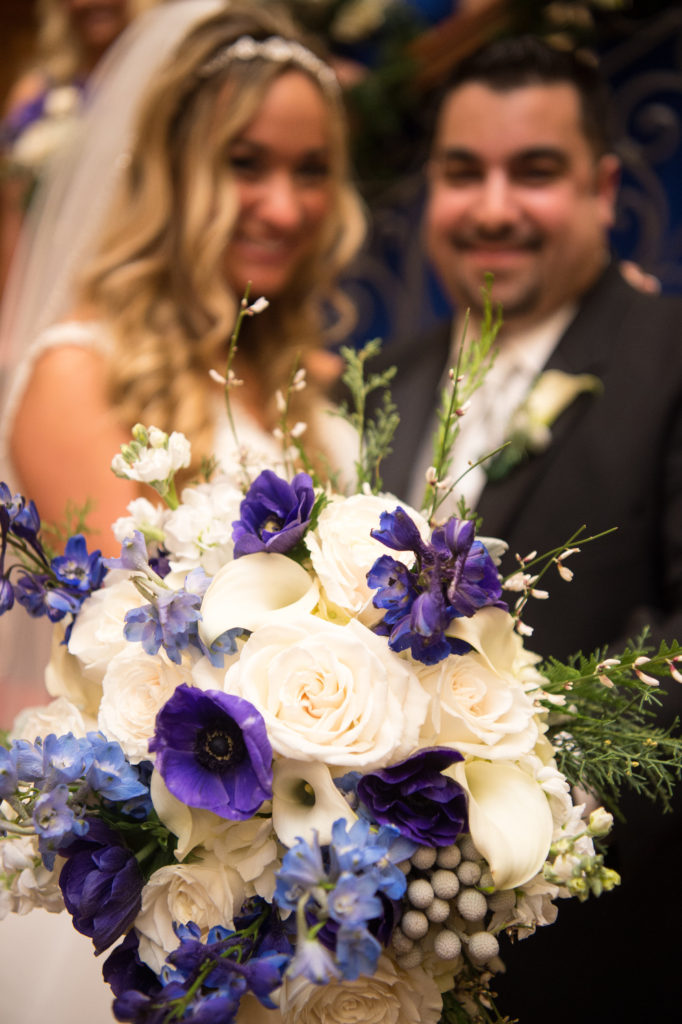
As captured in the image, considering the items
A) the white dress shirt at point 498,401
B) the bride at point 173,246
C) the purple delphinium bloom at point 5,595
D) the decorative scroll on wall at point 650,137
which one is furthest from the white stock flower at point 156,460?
the decorative scroll on wall at point 650,137

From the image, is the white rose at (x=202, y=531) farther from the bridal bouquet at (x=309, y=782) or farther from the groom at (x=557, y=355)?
the groom at (x=557, y=355)

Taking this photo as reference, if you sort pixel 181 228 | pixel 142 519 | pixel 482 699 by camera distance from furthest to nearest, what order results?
pixel 181 228, pixel 142 519, pixel 482 699

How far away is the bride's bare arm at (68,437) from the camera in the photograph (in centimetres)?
139

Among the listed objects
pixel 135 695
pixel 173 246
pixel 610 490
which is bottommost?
pixel 610 490

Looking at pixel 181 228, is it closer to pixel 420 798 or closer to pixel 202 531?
pixel 202 531

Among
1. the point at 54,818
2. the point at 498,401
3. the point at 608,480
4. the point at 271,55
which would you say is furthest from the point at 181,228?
the point at 54,818

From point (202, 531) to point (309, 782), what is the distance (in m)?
0.21

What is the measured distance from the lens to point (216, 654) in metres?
0.66

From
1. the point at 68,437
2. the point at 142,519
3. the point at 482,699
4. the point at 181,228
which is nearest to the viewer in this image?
the point at 482,699

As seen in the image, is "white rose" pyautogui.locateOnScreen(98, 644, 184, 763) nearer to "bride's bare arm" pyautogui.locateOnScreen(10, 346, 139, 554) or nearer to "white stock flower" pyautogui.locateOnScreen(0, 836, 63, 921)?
"white stock flower" pyautogui.locateOnScreen(0, 836, 63, 921)

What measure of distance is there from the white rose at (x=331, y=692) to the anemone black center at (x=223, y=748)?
2 centimetres

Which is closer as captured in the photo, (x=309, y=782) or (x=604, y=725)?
(x=309, y=782)

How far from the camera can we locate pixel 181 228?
1.53 metres

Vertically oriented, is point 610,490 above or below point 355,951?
below
